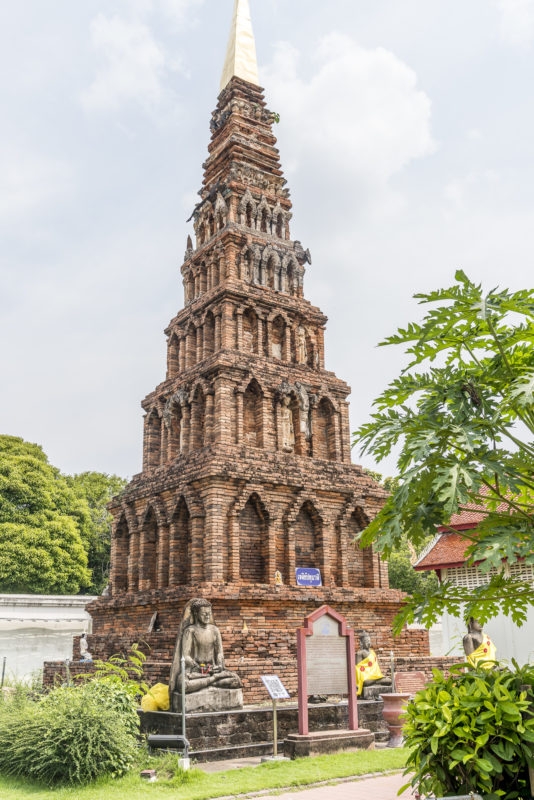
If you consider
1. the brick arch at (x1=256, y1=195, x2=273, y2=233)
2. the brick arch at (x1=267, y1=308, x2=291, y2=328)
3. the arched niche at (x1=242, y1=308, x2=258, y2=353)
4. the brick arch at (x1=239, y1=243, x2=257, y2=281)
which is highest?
the brick arch at (x1=256, y1=195, x2=273, y2=233)

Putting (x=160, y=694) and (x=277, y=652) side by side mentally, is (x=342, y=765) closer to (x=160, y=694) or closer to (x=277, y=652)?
(x=160, y=694)

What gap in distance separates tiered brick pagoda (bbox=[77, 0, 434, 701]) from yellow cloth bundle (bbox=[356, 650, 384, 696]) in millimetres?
2198

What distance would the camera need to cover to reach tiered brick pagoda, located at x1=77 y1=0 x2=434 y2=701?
1831cm

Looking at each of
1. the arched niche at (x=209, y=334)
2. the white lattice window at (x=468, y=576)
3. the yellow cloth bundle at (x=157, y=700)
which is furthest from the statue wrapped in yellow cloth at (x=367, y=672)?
the arched niche at (x=209, y=334)

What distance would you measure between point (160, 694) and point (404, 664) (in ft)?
24.3

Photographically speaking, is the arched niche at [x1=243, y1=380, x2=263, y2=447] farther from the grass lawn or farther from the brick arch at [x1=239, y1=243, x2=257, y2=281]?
the grass lawn

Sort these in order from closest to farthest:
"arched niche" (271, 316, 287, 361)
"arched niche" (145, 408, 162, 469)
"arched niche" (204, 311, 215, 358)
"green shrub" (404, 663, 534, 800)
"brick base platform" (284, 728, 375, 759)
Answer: "green shrub" (404, 663, 534, 800)
"brick base platform" (284, 728, 375, 759)
"arched niche" (204, 311, 215, 358)
"arched niche" (271, 316, 287, 361)
"arched niche" (145, 408, 162, 469)

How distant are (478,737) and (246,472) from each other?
46.2 feet

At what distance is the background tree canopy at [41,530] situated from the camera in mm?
35625

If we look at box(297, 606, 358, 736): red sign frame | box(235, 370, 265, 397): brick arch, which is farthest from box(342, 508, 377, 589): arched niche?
box(297, 606, 358, 736): red sign frame

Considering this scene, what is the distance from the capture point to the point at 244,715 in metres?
13.5

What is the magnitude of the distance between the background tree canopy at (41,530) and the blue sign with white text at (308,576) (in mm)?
20423

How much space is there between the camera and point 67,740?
35.4 feet

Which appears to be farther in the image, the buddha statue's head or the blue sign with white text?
the blue sign with white text
